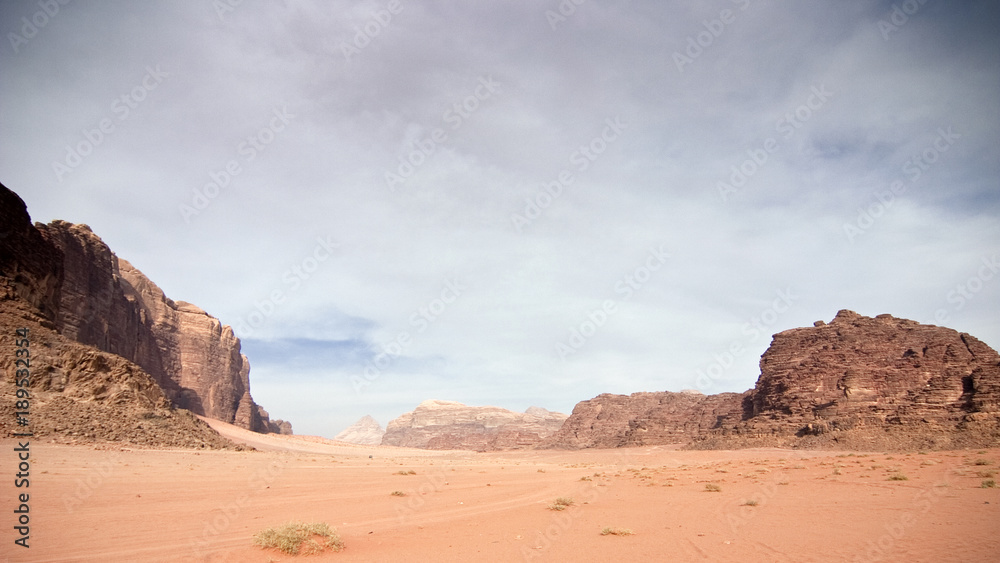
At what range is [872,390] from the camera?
48.2 metres

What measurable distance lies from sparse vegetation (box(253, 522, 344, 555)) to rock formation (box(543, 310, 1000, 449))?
47.0m

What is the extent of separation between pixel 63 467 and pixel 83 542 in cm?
922

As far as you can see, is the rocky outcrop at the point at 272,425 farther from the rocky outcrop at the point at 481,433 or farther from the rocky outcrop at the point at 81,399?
the rocky outcrop at the point at 81,399

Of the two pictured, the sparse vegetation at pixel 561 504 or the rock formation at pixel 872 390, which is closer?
the sparse vegetation at pixel 561 504

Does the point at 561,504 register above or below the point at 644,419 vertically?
below

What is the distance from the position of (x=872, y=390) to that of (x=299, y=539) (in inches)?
2309

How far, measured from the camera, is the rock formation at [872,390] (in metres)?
39.2

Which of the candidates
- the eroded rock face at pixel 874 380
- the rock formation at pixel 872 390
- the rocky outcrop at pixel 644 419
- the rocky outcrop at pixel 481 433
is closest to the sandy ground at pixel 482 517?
the rock formation at pixel 872 390

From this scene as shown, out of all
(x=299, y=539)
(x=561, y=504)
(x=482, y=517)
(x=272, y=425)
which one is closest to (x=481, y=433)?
(x=272, y=425)

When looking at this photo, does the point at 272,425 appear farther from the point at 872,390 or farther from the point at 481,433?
the point at 872,390

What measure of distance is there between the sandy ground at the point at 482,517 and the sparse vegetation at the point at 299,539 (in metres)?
0.19

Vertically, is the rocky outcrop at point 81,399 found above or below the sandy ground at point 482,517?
above

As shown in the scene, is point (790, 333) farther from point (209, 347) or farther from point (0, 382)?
point (209, 347)

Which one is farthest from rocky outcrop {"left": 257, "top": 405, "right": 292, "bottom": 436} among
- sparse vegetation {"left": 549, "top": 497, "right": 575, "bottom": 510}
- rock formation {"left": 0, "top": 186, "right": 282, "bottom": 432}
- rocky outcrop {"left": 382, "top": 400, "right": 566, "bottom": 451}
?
sparse vegetation {"left": 549, "top": 497, "right": 575, "bottom": 510}
